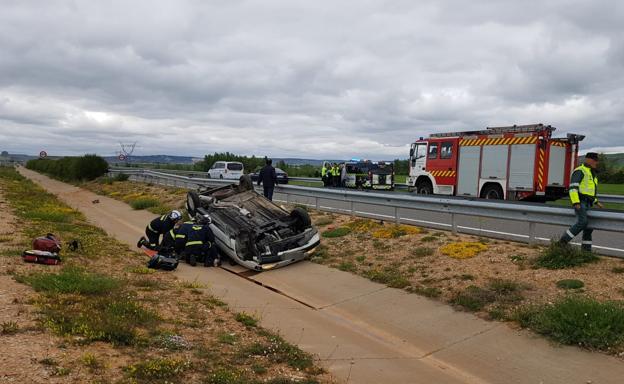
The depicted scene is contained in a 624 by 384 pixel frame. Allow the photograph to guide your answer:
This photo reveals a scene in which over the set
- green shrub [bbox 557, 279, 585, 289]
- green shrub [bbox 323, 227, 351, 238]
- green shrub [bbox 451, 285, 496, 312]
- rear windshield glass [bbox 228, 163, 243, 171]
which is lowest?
green shrub [bbox 451, 285, 496, 312]

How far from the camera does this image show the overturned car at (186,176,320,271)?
10234 mm

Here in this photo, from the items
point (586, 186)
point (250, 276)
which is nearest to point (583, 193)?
point (586, 186)

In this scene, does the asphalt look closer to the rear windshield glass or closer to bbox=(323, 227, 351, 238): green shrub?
bbox=(323, 227, 351, 238): green shrub

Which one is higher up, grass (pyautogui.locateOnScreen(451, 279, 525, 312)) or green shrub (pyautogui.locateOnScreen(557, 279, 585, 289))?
green shrub (pyautogui.locateOnScreen(557, 279, 585, 289))

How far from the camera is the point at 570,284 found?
6926 mm

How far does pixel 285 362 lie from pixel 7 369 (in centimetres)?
256

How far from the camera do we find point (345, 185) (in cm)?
2761

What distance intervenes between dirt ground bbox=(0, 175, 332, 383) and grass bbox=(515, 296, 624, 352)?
9.42 feet

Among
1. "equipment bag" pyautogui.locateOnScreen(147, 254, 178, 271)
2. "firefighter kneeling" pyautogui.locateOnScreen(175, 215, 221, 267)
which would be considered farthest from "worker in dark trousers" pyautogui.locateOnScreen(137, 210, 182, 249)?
"equipment bag" pyautogui.locateOnScreen(147, 254, 178, 271)

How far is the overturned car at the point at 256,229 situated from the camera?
10.2 m

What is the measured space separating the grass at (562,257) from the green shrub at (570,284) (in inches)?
22.1

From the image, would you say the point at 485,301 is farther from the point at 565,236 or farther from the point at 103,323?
the point at 103,323

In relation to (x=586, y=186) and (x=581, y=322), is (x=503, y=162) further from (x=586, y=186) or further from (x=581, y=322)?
(x=581, y=322)

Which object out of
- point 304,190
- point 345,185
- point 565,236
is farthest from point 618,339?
point 345,185
